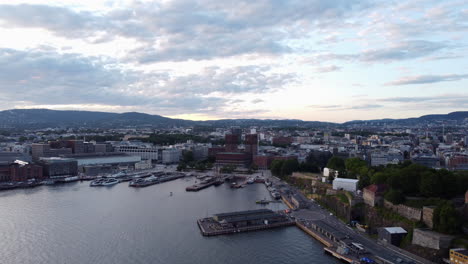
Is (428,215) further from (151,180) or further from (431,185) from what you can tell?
(151,180)

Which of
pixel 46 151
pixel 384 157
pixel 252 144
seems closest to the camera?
pixel 384 157

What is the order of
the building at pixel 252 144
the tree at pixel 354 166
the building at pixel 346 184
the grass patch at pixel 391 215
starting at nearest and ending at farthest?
the grass patch at pixel 391 215 < the building at pixel 346 184 < the tree at pixel 354 166 < the building at pixel 252 144

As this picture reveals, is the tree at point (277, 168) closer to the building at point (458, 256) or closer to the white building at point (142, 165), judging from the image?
the white building at point (142, 165)

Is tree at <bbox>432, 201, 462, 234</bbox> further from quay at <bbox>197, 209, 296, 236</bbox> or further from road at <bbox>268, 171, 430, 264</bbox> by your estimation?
quay at <bbox>197, 209, 296, 236</bbox>

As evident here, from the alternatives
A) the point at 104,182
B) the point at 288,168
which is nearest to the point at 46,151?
the point at 104,182

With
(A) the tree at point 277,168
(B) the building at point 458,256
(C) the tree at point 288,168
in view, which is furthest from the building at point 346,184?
(A) the tree at point 277,168

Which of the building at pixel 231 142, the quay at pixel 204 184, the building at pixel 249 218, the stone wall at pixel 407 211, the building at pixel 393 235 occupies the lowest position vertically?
the quay at pixel 204 184
